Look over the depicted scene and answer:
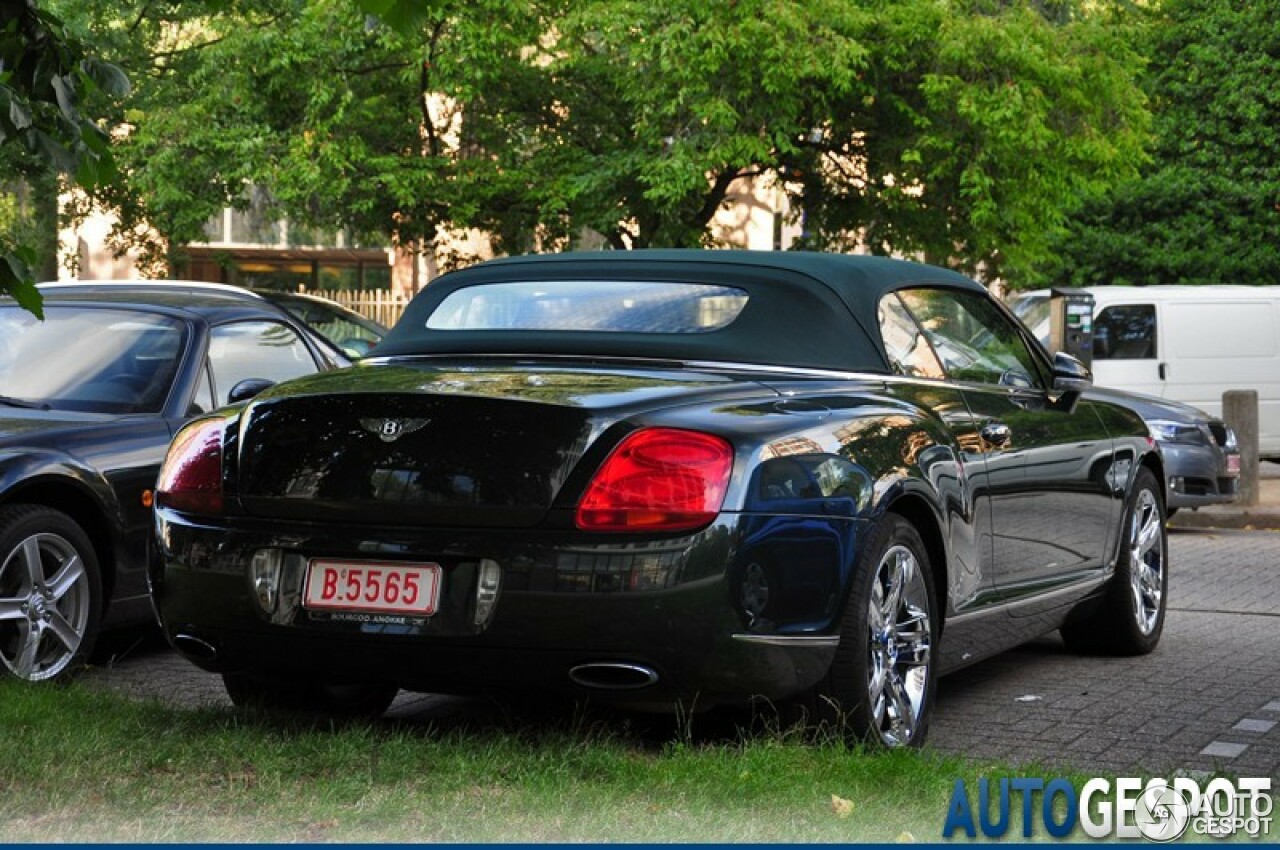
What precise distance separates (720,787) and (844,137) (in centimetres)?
2104

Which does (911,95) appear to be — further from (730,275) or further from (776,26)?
(730,275)

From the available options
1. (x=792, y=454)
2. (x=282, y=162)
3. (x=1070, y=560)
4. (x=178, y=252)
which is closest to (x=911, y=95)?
(x=282, y=162)

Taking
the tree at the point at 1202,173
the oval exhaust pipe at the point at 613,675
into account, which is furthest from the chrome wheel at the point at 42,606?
the tree at the point at 1202,173

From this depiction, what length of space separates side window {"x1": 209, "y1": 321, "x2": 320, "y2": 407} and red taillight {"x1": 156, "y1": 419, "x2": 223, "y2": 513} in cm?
223

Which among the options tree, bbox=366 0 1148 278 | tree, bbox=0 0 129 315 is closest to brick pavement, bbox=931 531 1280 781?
tree, bbox=0 0 129 315

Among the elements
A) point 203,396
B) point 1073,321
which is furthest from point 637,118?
point 203,396

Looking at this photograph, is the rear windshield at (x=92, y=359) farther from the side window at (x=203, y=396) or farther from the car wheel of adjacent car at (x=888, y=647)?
the car wheel of adjacent car at (x=888, y=647)

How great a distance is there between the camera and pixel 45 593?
7.08 meters

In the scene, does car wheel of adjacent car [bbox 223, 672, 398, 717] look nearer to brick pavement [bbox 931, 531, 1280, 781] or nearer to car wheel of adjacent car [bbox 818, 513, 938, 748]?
car wheel of adjacent car [bbox 818, 513, 938, 748]

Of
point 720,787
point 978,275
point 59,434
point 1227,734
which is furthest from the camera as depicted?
point 978,275

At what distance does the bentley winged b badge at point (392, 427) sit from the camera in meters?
5.43

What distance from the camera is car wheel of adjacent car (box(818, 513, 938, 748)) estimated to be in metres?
5.57

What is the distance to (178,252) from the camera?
30.3m

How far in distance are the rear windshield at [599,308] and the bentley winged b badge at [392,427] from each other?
3.60 feet
